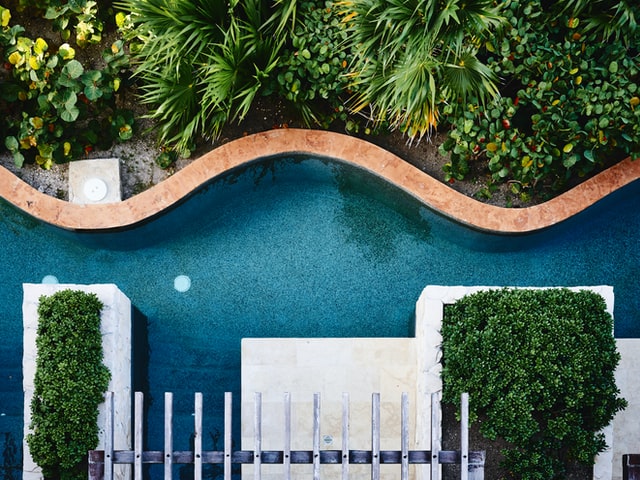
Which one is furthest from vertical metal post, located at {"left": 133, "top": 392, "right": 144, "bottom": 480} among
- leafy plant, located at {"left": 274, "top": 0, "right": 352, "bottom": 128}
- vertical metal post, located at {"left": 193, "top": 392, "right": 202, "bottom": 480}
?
leafy plant, located at {"left": 274, "top": 0, "right": 352, "bottom": 128}

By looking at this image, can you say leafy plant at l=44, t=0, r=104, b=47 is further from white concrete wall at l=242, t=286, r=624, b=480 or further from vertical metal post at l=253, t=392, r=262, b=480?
vertical metal post at l=253, t=392, r=262, b=480

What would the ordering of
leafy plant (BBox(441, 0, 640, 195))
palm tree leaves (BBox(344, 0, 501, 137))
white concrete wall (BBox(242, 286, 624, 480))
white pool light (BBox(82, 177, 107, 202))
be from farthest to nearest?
white pool light (BBox(82, 177, 107, 202))
white concrete wall (BBox(242, 286, 624, 480))
leafy plant (BBox(441, 0, 640, 195))
palm tree leaves (BBox(344, 0, 501, 137))

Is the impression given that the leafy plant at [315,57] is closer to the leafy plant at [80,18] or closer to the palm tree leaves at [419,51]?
the palm tree leaves at [419,51]

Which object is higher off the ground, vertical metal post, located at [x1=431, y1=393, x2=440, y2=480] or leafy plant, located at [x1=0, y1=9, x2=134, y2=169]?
leafy plant, located at [x1=0, y1=9, x2=134, y2=169]

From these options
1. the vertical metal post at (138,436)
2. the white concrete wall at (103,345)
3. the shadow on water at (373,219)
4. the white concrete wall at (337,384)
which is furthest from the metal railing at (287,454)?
the shadow on water at (373,219)

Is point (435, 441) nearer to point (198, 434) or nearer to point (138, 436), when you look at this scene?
point (198, 434)

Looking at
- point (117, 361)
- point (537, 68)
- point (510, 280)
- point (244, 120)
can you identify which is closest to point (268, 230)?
point (244, 120)

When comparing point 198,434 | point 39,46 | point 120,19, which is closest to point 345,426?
point 198,434
